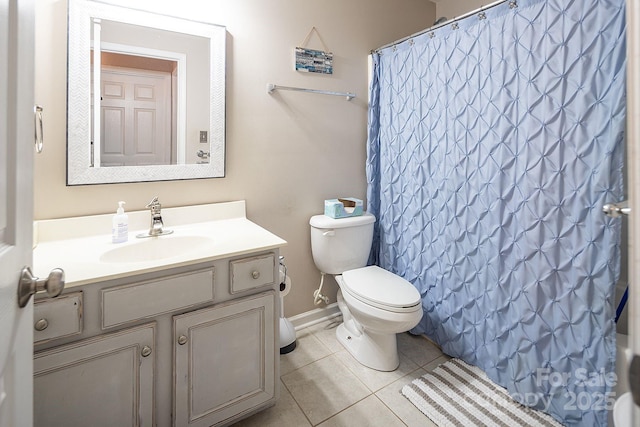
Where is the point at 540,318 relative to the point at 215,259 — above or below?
below

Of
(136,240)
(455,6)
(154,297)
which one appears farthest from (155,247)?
(455,6)

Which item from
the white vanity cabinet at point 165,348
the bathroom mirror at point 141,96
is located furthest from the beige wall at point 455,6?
the white vanity cabinet at point 165,348

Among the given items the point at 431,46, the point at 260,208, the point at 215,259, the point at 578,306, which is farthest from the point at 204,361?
the point at 431,46

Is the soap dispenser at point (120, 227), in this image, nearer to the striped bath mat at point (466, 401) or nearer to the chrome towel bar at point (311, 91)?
the chrome towel bar at point (311, 91)

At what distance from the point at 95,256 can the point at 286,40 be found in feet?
4.87

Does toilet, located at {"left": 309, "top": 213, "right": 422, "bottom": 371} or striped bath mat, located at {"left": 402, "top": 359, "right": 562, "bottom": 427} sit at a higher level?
toilet, located at {"left": 309, "top": 213, "right": 422, "bottom": 371}

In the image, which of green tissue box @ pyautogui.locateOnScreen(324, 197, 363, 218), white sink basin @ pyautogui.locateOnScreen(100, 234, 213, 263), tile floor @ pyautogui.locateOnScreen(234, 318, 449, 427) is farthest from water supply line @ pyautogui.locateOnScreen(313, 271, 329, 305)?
white sink basin @ pyautogui.locateOnScreen(100, 234, 213, 263)

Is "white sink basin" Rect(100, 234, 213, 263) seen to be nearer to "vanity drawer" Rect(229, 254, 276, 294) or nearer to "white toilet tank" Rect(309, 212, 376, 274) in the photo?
"vanity drawer" Rect(229, 254, 276, 294)

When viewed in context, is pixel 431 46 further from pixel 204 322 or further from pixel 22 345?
pixel 22 345

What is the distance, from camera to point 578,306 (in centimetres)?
137

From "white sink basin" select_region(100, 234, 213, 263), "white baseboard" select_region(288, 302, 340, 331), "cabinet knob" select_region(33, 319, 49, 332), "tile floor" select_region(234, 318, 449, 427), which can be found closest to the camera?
"cabinet knob" select_region(33, 319, 49, 332)

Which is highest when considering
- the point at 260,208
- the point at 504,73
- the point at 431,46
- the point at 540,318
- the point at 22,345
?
the point at 431,46

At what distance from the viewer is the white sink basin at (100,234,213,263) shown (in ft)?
4.67

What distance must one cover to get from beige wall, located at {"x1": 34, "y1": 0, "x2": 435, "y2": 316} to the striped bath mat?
2.85 feet
